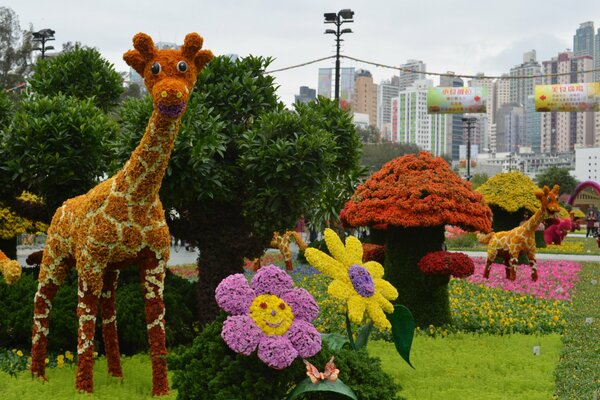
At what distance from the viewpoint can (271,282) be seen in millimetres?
5168

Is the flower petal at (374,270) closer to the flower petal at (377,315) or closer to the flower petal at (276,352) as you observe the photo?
the flower petal at (377,315)

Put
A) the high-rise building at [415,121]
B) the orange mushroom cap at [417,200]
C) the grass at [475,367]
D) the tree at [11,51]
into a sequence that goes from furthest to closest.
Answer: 1. the high-rise building at [415,121]
2. the tree at [11,51]
3. the orange mushroom cap at [417,200]
4. the grass at [475,367]

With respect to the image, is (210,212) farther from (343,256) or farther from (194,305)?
(343,256)

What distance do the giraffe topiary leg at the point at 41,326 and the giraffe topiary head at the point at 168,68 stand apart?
256cm

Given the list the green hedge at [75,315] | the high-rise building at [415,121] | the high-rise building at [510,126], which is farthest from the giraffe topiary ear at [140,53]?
the high-rise building at [510,126]

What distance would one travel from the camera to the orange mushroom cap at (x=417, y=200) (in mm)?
9469

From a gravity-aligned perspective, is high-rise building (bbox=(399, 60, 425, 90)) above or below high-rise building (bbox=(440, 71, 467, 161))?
above

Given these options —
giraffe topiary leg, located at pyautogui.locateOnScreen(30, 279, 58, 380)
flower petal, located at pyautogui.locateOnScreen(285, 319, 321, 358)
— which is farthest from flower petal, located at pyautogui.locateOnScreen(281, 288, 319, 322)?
giraffe topiary leg, located at pyautogui.locateOnScreen(30, 279, 58, 380)

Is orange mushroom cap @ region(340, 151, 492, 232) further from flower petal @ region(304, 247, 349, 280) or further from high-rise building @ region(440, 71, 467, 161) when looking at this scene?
high-rise building @ region(440, 71, 467, 161)

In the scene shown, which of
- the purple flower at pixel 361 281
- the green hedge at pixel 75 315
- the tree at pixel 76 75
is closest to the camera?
the purple flower at pixel 361 281

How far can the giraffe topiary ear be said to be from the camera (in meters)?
6.07

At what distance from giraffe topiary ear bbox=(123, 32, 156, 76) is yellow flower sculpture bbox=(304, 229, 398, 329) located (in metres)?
2.15

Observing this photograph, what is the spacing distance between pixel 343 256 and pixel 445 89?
21966 mm

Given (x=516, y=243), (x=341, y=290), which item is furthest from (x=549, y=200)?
(x=341, y=290)
